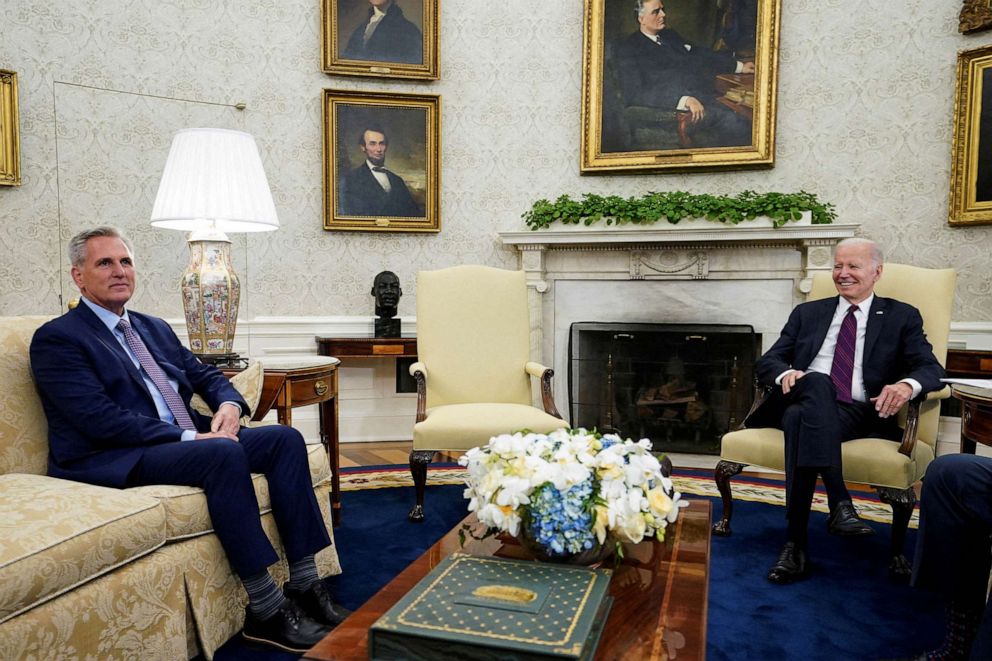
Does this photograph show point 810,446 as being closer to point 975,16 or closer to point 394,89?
point 975,16

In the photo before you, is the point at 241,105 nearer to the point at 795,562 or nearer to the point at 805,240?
the point at 805,240

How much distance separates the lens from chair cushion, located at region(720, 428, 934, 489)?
2.53 m

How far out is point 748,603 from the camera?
235 cm

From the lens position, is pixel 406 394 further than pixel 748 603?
Yes

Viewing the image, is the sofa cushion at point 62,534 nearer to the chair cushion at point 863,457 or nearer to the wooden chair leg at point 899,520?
the chair cushion at point 863,457

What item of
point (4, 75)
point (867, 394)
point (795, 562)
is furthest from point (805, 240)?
point (4, 75)

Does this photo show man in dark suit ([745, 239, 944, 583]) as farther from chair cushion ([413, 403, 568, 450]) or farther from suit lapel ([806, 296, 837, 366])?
chair cushion ([413, 403, 568, 450])

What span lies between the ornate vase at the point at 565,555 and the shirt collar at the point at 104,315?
1.56 m

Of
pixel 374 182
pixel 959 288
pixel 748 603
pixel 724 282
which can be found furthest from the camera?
pixel 374 182

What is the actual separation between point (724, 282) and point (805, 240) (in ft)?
1.85

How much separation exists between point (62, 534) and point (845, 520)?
8.14ft

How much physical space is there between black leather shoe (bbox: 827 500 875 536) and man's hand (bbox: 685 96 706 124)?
3052 millimetres

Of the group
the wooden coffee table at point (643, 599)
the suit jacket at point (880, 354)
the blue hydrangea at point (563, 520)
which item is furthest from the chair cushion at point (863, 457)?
the blue hydrangea at point (563, 520)

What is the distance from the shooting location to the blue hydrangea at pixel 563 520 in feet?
4.86
